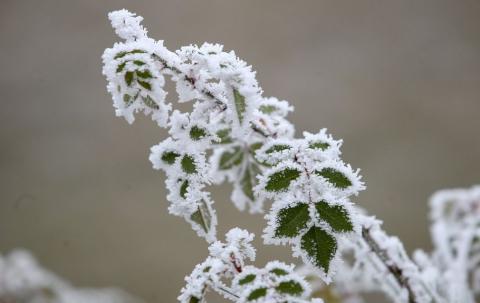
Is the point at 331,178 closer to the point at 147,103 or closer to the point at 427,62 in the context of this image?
the point at 147,103

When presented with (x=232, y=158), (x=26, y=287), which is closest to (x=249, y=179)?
(x=232, y=158)

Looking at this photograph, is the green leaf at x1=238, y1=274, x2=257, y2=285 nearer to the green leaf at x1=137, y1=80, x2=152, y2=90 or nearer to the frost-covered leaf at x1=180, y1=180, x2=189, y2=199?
the frost-covered leaf at x1=180, y1=180, x2=189, y2=199

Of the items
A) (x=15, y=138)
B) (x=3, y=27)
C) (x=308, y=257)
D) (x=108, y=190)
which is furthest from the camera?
(x=3, y=27)

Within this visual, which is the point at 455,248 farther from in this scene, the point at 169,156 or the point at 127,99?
the point at 127,99

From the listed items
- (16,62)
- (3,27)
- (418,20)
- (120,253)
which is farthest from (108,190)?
(418,20)

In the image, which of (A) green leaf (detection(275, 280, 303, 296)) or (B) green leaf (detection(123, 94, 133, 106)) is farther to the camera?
(B) green leaf (detection(123, 94, 133, 106))

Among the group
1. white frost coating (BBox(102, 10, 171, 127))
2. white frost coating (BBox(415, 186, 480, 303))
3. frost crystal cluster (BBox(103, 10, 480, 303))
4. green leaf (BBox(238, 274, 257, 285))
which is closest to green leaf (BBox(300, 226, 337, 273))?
frost crystal cluster (BBox(103, 10, 480, 303))
